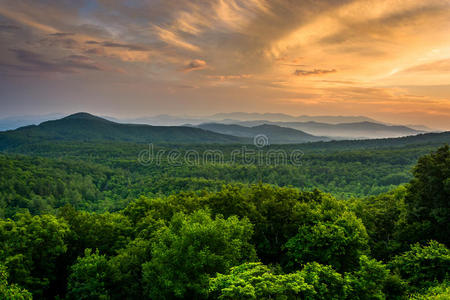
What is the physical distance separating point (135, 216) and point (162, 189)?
76400 mm

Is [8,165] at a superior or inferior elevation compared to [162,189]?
superior

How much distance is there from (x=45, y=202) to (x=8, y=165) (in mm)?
36261

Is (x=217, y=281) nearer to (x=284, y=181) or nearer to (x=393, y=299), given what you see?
(x=393, y=299)

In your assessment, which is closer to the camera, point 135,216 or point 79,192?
point 135,216

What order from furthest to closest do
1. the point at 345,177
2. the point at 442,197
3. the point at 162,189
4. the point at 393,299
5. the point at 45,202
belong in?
the point at 345,177
the point at 162,189
the point at 45,202
the point at 442,197
the point at 393,299

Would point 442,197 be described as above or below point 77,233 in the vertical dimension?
above

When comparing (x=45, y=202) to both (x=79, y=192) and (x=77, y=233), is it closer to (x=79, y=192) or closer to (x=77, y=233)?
(x=79, y=192)

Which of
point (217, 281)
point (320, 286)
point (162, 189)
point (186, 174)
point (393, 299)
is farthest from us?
point (186, 174)

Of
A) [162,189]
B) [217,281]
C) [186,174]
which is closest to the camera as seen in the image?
[217,281]

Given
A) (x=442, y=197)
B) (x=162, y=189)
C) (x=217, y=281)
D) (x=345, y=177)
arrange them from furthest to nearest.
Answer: (x=345, y=177), (x=162, y=189), (x=442, y=197), (x=217, y=281)

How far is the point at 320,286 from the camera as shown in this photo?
15.5m


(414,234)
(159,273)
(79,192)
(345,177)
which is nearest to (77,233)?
(159,273)

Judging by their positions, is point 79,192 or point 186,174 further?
point 186,174

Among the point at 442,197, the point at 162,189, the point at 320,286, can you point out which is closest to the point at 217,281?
the point at 320,286
